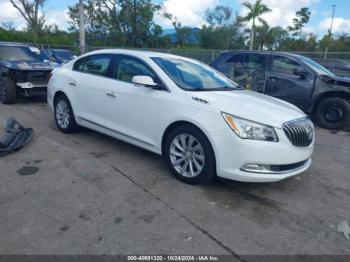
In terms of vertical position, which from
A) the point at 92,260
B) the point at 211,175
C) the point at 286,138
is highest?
the point at 286,138

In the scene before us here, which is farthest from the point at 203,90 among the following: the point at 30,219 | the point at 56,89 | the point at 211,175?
the point at 56,89

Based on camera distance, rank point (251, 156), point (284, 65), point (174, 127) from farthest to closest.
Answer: point (284, 65) < point (174, 127) < point (251, 156)

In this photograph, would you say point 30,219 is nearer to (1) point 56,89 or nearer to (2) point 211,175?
(2) point 211,175

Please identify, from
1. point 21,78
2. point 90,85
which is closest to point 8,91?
point 21,78

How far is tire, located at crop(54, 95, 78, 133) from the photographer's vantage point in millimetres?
5762

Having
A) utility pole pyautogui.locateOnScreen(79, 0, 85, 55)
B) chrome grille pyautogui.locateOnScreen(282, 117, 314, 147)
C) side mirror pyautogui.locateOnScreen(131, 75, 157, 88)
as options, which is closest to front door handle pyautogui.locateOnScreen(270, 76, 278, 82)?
chrome grille pyautogui.locateOnScreen(282, 117, 314, 147)

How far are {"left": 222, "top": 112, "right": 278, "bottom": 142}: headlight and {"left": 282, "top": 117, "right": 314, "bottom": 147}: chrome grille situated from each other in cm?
19

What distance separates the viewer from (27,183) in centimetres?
387

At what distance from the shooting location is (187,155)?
399 cm

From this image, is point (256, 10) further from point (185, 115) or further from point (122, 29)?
point (185, 115)

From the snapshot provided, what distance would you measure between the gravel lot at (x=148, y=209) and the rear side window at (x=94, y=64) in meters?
1.31

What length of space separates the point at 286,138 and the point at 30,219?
9.13ft

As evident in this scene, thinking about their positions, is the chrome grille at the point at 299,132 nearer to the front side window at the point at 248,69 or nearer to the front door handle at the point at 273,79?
the front door handle at the point at 273,79

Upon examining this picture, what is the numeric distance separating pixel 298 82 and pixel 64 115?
5.36m
